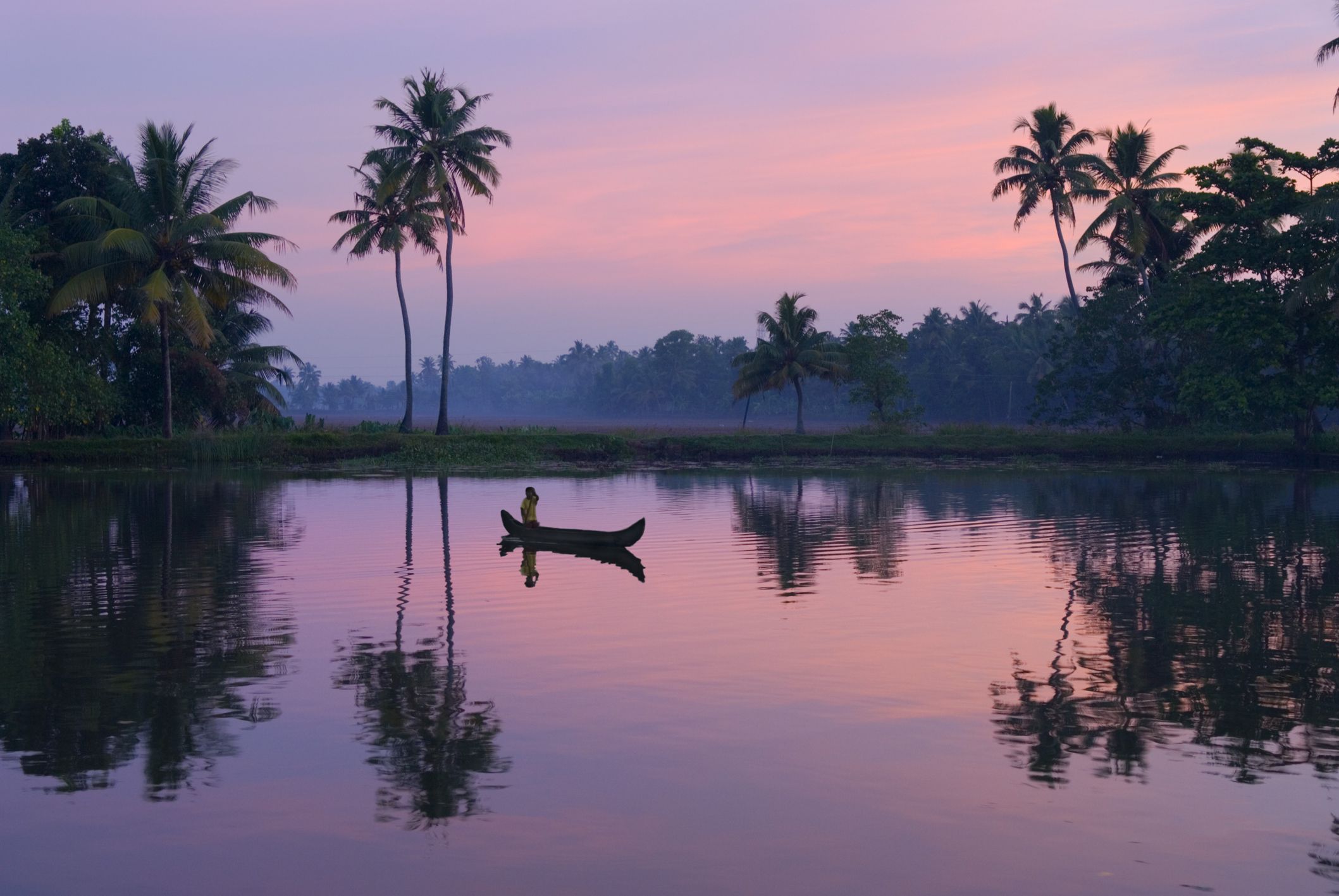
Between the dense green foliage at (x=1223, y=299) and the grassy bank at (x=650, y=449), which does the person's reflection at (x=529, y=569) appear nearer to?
the grassy bank at (x=650, y=449)

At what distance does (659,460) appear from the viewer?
5697cm

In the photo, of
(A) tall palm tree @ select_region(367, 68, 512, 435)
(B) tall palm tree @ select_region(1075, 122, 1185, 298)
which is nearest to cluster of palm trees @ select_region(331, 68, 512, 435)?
(A) tall palm tree @ select_region(367, 68, 512, 435)

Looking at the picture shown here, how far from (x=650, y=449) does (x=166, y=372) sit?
872 inches

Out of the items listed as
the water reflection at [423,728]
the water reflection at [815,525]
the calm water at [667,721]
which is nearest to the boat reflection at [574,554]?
the calm water at [667,721]

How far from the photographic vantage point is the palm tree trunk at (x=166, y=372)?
4616cm

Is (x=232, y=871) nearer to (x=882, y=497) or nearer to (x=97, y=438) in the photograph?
(x=882, y=497)

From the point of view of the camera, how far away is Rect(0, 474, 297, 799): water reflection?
32.0 ft

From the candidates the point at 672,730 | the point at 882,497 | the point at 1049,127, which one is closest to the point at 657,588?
the point at 672,730

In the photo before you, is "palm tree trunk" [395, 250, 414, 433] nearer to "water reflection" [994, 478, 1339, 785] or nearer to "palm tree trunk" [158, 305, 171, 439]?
"palm tree trunk" [158, 305, 171, 439]

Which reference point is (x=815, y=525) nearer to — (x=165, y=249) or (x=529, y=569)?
(x=529, y=569)

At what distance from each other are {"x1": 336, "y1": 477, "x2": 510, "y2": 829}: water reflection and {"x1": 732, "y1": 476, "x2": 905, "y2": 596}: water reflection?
7.01 metres

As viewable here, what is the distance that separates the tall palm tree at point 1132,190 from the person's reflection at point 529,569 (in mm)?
42641

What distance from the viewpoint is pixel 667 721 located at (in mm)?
10672

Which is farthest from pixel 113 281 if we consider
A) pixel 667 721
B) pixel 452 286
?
pixel 667 721
